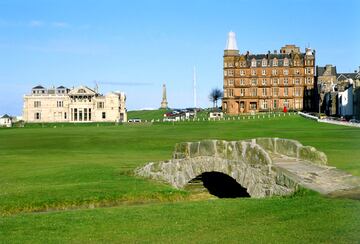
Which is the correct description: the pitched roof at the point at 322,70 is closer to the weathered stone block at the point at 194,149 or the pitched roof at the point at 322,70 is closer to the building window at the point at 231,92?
the building window at the point at 231,92

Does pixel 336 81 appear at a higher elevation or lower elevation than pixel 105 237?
higher

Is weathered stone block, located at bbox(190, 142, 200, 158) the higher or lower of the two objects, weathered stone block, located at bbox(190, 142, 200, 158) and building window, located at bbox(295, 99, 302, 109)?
the lower

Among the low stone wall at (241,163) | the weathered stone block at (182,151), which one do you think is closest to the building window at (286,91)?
the low stone wall at (241,163)

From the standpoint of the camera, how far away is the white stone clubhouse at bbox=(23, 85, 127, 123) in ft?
623

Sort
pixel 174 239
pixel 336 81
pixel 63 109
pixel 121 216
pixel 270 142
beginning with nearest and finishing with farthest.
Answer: pixel 174 239 < pixel 121 216 < pixel 270 142 < pixel 336 81 < pixel 63 109

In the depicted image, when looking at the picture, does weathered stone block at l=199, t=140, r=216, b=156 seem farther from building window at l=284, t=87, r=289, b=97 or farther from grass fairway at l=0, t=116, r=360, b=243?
building window at l=284, t=87, r=289, b=97

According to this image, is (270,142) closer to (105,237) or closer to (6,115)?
(105,237)

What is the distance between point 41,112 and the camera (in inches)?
7603

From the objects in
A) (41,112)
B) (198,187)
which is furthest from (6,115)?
(198,187)

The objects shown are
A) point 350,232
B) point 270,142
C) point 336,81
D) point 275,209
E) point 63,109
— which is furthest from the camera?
point 63,109

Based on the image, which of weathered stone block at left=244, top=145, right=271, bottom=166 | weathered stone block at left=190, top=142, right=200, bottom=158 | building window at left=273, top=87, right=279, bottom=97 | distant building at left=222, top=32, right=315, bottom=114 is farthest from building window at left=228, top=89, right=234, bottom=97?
weathered stone block at left=244, top=145, right=271, bottom=166

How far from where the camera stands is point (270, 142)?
25297mm

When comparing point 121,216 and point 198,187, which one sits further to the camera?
point 198,187

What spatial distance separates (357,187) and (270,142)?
20.9 feet
